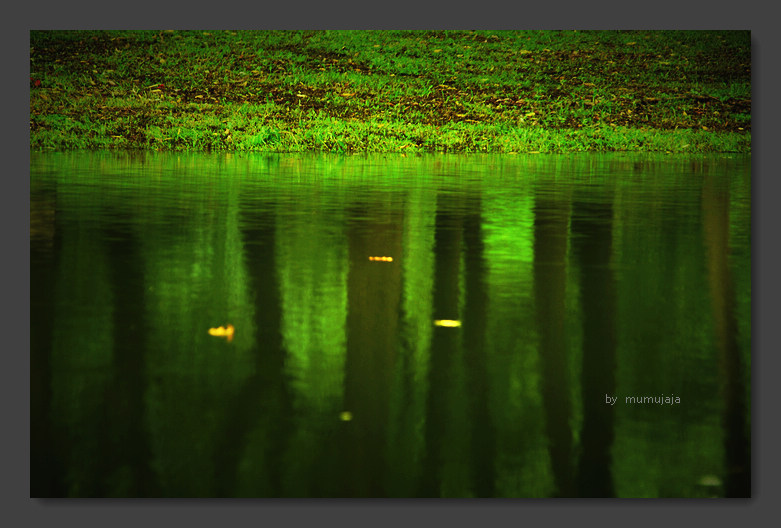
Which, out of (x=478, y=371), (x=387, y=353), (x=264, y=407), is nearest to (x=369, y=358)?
(x=387, y=353)

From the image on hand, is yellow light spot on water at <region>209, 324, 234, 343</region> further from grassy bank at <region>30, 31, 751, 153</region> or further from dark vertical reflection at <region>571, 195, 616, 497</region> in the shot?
grassy bank at <region>30, 31, 751, 153</region>

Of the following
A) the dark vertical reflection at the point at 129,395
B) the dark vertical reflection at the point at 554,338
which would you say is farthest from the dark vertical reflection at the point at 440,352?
the dark vertical reflection at the point at 129,395

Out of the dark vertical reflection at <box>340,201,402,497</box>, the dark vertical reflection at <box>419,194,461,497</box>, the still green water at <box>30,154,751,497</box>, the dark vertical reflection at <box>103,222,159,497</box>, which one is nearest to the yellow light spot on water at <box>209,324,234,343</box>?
the still green water at <box>30,154,751,497</box>

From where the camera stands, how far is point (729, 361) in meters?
4.86

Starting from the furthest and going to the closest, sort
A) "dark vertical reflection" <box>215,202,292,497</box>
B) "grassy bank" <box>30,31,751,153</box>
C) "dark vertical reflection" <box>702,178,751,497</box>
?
"grassy bank" <box>30,31,751,153</box> → "dark vertical reflection" <box>702,178,751,497</box> → "dark vertical reflection" <box>215,202,292,497</box>

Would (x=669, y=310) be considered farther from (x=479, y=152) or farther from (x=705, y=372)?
(x=479, y=152)

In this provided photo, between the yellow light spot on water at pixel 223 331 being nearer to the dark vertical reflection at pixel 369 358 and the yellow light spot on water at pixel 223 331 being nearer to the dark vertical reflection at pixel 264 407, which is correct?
the dark vertical reflection at pixel 264 407

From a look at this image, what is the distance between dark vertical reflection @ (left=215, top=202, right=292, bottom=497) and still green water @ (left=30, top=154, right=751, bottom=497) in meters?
0.01

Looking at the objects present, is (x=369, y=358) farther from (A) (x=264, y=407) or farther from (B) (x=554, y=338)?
(B) (x=554, y=338)

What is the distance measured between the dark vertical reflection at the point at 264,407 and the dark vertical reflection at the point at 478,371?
0.65 metres

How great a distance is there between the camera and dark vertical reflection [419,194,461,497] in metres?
3.59

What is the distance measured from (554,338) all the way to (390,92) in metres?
10.7

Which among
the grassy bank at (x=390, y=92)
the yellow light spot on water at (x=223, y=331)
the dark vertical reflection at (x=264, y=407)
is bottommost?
the dark vertical reflection at (x=264, y=407)

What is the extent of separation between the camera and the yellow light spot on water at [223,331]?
489 cm
